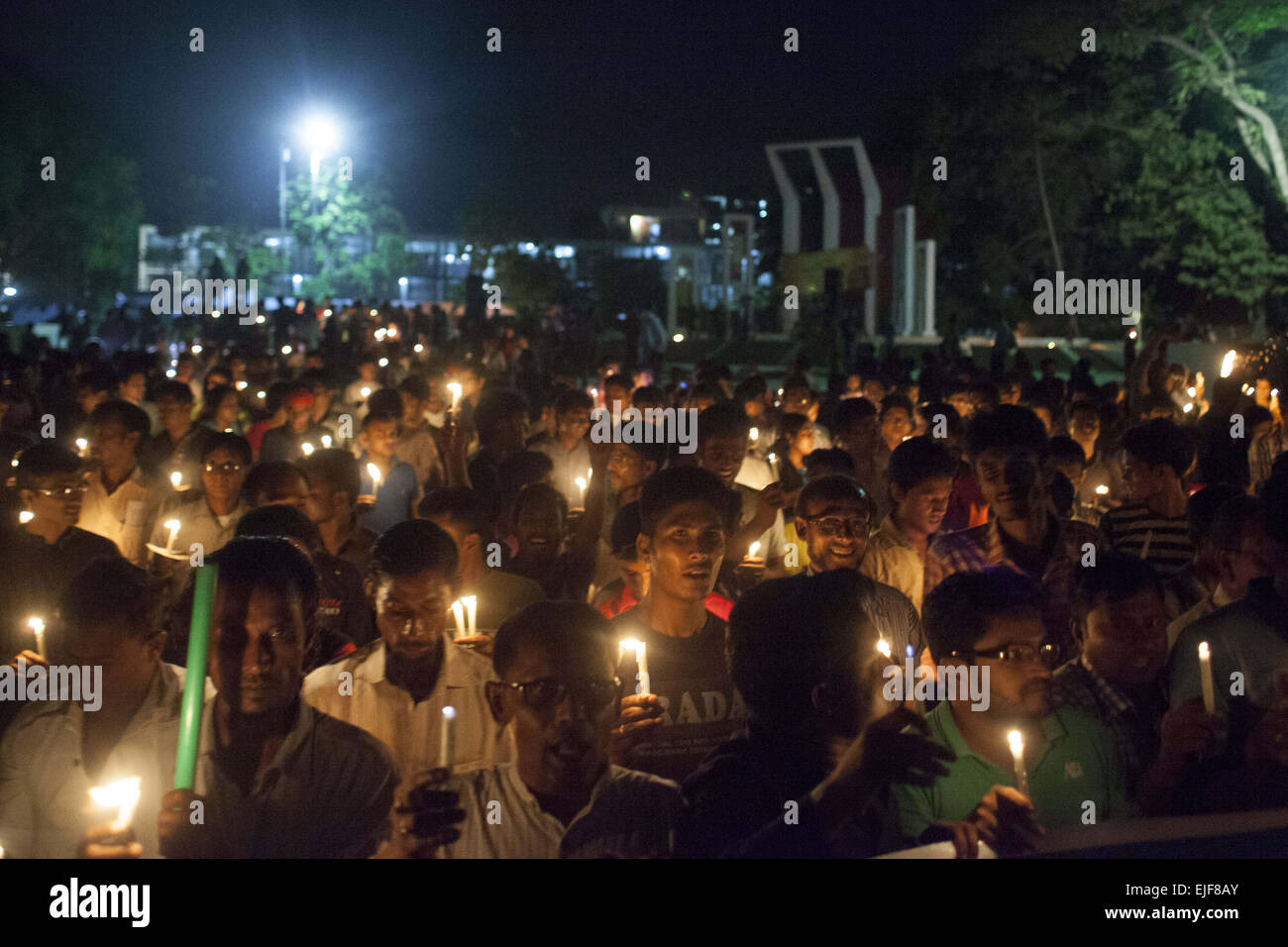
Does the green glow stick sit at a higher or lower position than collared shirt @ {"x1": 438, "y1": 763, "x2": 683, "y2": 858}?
higher

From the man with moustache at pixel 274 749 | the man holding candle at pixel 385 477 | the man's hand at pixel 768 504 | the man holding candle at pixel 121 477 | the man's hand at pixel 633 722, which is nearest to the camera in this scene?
the man with moustache at pixel 274 749

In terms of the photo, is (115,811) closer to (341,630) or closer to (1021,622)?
(1021,622)

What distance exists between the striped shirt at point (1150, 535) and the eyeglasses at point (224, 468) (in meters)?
3.92

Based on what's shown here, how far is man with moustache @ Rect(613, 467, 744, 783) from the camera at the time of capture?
4.09 meters

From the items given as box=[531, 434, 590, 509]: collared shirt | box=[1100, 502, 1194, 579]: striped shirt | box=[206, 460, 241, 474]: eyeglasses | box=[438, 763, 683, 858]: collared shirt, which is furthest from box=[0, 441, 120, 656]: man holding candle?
box=[1100, 502, 1194, 579]: striped shirt

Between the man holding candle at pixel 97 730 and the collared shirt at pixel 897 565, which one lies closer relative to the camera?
the man holding candle at pixel 97 730

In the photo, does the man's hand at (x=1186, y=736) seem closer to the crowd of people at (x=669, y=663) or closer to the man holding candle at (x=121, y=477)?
the crowd of people at (x=669, y=663)

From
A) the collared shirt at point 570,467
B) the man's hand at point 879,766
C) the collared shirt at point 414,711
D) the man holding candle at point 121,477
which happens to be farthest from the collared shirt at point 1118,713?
the man holding candle at point 121,477

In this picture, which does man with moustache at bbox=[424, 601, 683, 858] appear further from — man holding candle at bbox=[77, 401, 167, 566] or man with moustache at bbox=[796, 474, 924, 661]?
man holding candle at bbox=[77, 401, 167, 566]

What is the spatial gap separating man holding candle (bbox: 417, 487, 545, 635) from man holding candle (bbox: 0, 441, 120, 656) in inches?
48.7

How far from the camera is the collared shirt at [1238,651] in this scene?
13.3 feet

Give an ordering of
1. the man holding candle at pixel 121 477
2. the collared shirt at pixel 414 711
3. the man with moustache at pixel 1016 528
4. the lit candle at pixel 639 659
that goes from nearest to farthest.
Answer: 1. the lit candle at pixel 639 659
2. the collared shirt at pixel 414 711
3. the man with moustache at pixel 1016 528
4. the man holding candle at pixel 121 477

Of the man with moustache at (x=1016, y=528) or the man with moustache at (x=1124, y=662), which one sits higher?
the man with moustache at (x=1016, y=528)
